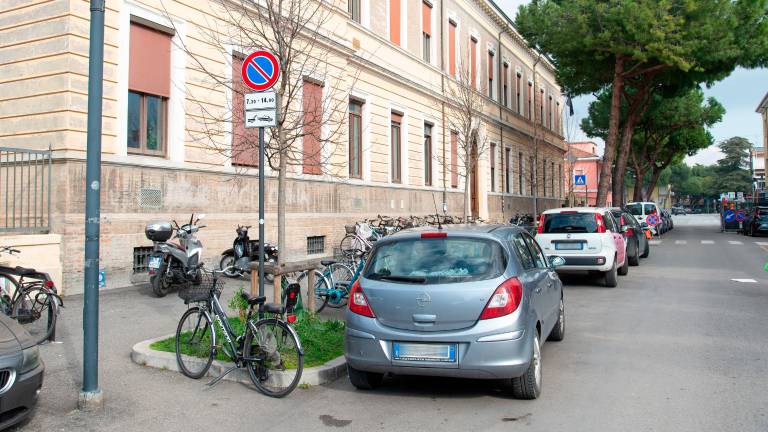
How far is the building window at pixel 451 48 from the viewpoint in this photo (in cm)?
2671

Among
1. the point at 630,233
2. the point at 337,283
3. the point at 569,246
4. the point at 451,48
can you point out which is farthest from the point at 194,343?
the point at 451,48

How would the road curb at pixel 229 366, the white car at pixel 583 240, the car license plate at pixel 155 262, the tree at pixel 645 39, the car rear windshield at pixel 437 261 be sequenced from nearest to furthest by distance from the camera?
the car rear windshield at pixel 437 261, the road curb at pixel 229 366, the car license plate at pixel 155 262, the white car at pixel 583 240, the tree at pixel 645 39

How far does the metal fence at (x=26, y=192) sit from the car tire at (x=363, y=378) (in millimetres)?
6632

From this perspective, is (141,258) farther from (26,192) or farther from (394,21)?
(394,21)

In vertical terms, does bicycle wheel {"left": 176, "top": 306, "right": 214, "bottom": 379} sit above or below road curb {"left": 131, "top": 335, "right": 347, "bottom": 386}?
above

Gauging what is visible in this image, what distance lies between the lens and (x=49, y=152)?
32.6ft

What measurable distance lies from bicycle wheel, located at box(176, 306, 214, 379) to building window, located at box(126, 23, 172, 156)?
6135 millimetres

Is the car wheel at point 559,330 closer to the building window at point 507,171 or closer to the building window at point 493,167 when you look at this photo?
the building window at point 493,167

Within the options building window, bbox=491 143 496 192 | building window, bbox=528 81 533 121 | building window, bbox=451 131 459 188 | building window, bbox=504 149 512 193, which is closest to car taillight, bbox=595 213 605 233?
building window, bbox=451 131 459 188

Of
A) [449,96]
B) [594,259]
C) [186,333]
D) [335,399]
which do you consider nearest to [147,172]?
[186,333]

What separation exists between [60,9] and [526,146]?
3096 cm

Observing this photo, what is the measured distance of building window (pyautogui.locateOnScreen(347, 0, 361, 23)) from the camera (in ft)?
63.6

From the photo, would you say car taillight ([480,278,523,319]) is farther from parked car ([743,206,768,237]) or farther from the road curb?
parked car ([743,206,768,237])

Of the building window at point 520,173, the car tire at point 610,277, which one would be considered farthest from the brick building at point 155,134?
the building window at point 520,173
